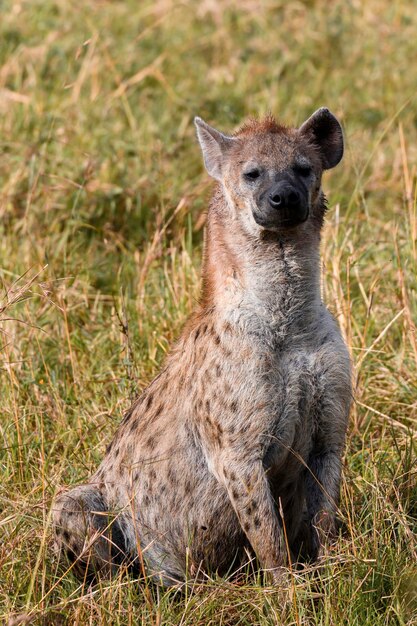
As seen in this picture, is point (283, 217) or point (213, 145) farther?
point (213, 145)

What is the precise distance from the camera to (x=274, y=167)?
15.0 ft

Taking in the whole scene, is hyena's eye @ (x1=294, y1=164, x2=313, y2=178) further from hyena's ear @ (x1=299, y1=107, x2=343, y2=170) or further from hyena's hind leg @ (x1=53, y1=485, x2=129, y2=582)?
hyena's hind leg @ (x1=53, y1=485, x2=129, y2=582)

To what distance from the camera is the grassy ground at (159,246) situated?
4.28 meters

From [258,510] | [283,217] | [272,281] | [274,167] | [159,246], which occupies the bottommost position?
[258,510]

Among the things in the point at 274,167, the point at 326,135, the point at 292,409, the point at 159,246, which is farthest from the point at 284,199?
the point at 159,246

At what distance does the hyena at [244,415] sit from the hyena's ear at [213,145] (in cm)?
2

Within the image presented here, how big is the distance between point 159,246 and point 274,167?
183 cm

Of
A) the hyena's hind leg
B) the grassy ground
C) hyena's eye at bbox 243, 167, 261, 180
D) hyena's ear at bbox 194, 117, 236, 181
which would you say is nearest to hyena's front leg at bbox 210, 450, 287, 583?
the grassy ground

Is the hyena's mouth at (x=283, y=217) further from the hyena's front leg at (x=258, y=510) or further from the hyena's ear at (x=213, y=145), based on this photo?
the hyena's front leg at (x=258, y=510)

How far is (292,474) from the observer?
454cm

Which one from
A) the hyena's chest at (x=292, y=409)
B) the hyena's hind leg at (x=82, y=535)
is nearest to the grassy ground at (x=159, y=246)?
the hyena's hind leg at (x=82, y=535)

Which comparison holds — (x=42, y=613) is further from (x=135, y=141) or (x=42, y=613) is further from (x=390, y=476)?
(x=135, y=141)

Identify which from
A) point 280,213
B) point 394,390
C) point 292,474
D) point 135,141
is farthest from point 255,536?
point 135,141

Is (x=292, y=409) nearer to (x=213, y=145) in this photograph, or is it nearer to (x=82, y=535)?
(x=82, y=535)
